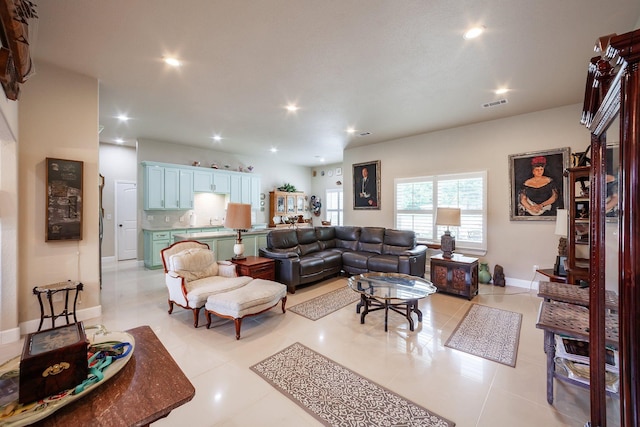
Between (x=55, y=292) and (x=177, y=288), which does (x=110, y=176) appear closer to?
(x=55, y=292)

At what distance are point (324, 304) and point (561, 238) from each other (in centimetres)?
373

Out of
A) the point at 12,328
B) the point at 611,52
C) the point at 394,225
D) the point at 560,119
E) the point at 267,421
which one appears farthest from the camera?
the point at 394,225

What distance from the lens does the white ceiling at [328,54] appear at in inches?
84.4

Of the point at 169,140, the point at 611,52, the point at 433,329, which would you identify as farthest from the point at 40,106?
the point at 433,329

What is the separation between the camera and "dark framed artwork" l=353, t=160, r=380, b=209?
6320mm

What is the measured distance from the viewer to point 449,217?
438cm

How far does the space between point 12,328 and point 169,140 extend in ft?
15.1

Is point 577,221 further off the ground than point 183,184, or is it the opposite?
point 183,184

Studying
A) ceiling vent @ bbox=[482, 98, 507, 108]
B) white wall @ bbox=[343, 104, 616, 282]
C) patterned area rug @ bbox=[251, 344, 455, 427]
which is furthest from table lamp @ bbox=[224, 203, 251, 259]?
ceiling vent @ bbox=[482, 98, 507, 108]

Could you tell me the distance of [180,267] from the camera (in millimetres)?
3275

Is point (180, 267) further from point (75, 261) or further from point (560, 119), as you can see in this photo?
point (560, 119)

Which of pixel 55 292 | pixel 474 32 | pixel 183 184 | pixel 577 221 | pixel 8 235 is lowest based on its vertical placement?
pixel 55 292

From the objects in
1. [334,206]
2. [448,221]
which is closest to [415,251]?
[448,221]

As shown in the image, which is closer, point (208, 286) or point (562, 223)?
point (208, 286)
